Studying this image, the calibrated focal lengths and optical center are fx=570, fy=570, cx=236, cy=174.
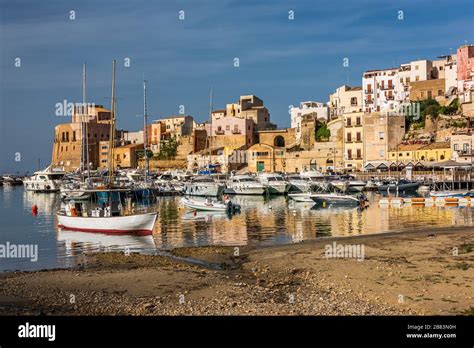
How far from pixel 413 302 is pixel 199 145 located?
92.4 meters

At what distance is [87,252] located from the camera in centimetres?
2512

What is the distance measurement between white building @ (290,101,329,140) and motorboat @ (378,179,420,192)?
106 ft

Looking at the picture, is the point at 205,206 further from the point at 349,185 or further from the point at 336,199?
the point at 349,185

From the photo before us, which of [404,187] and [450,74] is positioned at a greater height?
[450,74]

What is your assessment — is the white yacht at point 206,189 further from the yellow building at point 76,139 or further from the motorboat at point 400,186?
the yellow building at point 76,139

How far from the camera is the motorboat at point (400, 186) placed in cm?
6269

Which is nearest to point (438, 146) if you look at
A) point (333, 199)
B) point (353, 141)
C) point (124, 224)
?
point (353, 141)

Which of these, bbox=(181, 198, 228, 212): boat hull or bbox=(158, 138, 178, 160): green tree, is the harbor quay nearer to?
bbox=(181, 198, 228, 212): boat hull

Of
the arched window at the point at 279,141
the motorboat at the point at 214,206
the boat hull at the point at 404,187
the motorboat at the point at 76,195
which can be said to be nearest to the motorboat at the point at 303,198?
the motorboat at the point at 214,206
